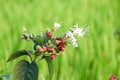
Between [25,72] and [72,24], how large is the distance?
2313 millimetres

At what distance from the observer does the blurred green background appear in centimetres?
274

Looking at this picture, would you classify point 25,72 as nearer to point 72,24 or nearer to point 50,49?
point 50,49

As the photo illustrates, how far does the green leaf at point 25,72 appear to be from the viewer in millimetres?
1481

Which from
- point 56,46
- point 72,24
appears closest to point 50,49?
point 56,46

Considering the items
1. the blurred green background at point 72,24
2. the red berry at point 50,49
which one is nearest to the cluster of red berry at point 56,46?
the red berry at point 50,49

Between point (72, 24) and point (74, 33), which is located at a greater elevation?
point (72, 24)

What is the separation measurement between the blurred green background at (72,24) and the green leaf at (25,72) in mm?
281

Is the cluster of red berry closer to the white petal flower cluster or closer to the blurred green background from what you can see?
the white petal flower cluster

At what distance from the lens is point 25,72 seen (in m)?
1.50

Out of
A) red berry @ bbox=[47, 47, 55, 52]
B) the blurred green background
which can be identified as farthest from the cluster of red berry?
the blurred green background

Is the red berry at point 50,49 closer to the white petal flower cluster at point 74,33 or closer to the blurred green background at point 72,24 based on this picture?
the white petal flower cluster at point 74,33

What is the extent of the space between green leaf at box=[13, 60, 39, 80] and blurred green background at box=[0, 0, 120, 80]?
0.92 feet

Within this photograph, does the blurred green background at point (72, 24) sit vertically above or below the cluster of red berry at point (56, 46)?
above

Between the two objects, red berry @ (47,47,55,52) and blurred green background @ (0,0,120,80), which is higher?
blurred green background @ (0,0,120,80)
